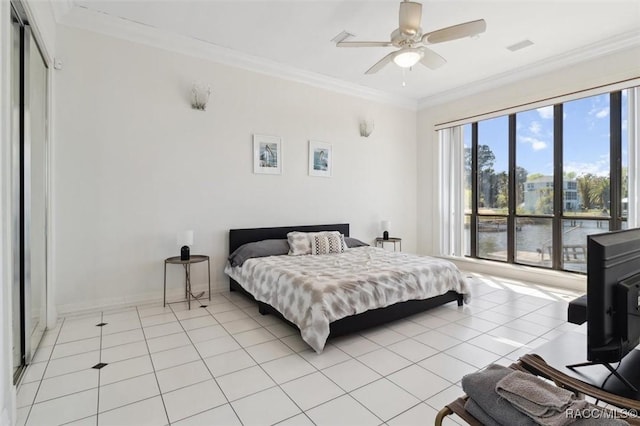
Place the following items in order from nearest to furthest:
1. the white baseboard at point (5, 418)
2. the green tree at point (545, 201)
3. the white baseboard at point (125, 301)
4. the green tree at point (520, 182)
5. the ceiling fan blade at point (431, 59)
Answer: the white baseboard at point (5, 418) → the ceiling fan blade at point (431, 59) → the white baseboard at point (125, 301) → the green tree at point (545, 201) → the green tree at point (520, 182)

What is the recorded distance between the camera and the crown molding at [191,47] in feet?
11.7

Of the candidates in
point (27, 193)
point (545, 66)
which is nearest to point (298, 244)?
point (27, 193)

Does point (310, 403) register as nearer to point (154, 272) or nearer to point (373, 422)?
point (373, 422)

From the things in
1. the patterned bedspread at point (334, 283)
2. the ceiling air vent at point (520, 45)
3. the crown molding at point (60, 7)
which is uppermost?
the ceiling air vent at point (520, 45)

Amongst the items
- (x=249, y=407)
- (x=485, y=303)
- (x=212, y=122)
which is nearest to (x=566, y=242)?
(x=485, y=303)

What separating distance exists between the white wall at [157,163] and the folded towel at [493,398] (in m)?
3.83

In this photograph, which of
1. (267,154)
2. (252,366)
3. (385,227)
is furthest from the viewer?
(385,227)

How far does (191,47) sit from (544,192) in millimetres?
5404

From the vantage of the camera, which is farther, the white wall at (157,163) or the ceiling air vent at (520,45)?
the ceiling air vent at (520,45)

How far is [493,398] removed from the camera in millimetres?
976

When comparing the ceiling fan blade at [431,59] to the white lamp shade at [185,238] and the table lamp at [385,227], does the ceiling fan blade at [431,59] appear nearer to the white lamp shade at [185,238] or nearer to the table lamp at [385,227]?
the table lamp at [385,227]

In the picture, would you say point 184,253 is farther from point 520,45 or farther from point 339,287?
point 520,45

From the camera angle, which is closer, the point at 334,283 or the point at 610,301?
the point at 610,301

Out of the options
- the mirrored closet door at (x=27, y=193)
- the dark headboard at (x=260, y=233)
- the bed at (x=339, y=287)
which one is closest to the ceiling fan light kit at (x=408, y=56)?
the bed at (x=339, y=287)
